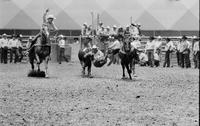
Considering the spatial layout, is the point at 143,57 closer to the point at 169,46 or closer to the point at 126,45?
the point at 169,46

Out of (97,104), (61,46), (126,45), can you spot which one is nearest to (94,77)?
(126,45)

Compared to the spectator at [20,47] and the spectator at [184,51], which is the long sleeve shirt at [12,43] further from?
the spectator at [184,51]

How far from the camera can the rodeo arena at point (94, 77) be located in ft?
29.8

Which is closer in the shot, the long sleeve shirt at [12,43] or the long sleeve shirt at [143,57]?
the long sleeve shirt at [143,57]

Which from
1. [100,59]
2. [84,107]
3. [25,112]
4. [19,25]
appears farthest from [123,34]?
[19,25]

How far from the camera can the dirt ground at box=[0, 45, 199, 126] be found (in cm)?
853

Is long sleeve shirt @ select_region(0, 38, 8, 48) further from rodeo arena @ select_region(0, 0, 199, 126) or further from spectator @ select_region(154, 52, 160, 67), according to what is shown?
spectator @ select_region(154, 52, 160, 67)

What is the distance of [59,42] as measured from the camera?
29.5m

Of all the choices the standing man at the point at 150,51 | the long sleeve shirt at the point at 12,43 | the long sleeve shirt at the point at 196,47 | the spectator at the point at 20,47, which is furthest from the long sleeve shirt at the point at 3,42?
the long sleeve shirt at the point at 196,47

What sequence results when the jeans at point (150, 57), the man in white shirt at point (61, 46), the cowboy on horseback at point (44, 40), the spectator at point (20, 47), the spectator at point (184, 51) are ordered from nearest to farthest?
the cowboy on horseback at point (44, 40)
the spectator at point (184, 51)
the jeans at point (150, 57)
the man in white shirt at point (61, 46)
the spectator at point (20, 47)

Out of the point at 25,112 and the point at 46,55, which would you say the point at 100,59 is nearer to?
the point at 46,55

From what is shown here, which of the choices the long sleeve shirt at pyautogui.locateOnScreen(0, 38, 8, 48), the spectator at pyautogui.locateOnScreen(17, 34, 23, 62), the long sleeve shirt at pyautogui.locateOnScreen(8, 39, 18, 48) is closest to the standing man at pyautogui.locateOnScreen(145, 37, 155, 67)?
the spectator at pyautogui.locateOnScreen(17, 34, 23, 62)

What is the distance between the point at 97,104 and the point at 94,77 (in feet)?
24.8

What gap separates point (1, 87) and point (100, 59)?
5.49 metres
